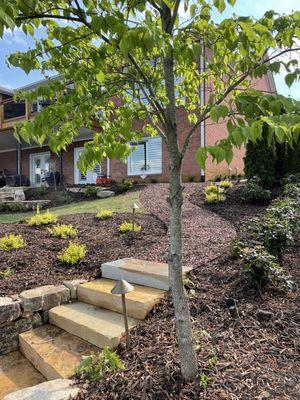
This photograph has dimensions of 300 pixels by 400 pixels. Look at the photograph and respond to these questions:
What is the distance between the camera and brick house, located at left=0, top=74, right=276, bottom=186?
12.8 metres

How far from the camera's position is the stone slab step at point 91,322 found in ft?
9.42

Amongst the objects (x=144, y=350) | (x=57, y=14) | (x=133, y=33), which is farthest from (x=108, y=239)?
(x=133, y=33)

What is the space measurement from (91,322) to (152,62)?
242cm

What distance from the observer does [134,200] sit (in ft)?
31.7

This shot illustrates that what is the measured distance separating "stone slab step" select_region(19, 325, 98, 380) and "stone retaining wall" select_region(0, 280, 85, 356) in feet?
0.27

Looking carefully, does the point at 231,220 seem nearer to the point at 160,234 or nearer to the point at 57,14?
the point at 160,234

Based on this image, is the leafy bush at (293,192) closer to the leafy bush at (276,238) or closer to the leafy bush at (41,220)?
the leafy bush at (276,238)

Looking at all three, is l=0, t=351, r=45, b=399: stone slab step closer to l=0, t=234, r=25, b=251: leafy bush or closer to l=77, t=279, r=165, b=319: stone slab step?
l=77, t=279, r=165, b=319: stone slab step

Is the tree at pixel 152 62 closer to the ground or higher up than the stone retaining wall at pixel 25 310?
higher up

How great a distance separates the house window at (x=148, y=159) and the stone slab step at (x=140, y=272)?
32.6 feet

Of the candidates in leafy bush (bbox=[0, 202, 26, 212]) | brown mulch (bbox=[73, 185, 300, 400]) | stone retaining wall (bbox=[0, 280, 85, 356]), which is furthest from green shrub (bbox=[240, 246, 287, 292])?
leafy bush (bbox=[0, 202, 26, 212])

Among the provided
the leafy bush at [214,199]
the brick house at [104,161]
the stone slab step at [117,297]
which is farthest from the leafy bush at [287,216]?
the brick house at [104,161]

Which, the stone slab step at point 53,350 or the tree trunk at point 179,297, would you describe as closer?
the tree trunk at point 179,297

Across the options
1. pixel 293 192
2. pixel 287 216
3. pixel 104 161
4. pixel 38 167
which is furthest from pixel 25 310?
pixel 38 167
